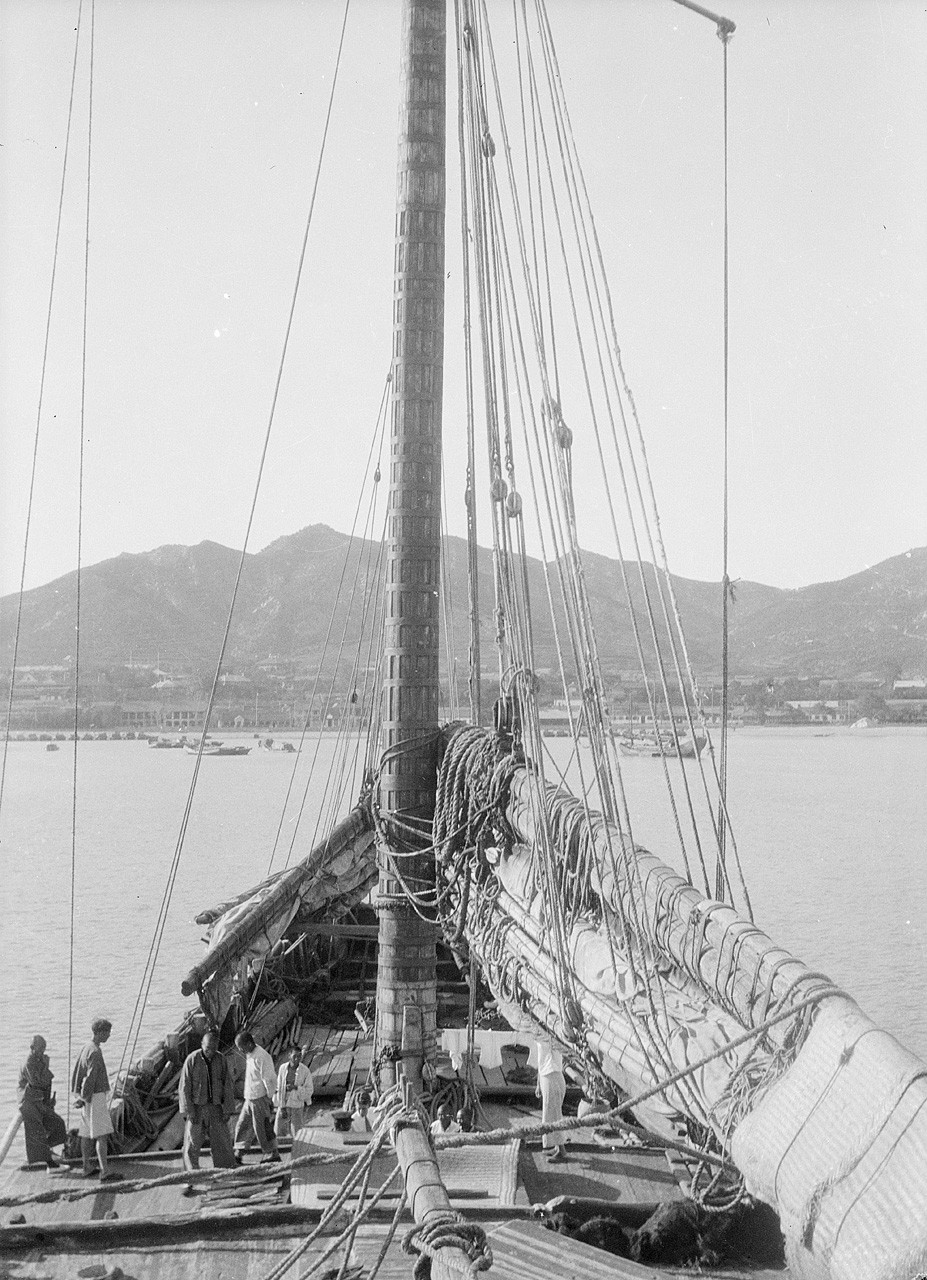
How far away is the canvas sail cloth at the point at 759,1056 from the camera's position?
2.39 meters

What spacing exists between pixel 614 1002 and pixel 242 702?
10975cm

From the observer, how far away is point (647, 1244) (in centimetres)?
452

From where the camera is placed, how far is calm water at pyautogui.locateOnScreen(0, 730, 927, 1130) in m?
22.1

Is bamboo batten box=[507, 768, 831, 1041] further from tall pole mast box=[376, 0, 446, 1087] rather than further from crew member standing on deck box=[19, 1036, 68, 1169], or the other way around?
crew member standing on deck box=[19, 1036, 68, 1169]

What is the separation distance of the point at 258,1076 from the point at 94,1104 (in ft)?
3.65

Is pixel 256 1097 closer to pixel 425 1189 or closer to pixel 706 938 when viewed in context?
pixel 425 1189

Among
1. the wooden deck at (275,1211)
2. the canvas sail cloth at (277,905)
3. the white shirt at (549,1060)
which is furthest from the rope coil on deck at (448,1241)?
the canvas sail cloth at (277,905)

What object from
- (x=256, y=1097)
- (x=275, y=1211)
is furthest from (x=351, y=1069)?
(x=275, y=1211)

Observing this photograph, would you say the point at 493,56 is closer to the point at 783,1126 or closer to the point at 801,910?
the point at 783,1126

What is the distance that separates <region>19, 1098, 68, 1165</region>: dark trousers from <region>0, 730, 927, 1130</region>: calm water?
328 inches

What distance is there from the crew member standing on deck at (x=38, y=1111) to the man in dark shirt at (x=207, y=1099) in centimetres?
82

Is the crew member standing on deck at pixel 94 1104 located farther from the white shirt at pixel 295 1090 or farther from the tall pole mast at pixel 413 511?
the tall pole mast at pixel 413 511

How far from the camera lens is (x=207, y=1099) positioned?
21.7ft

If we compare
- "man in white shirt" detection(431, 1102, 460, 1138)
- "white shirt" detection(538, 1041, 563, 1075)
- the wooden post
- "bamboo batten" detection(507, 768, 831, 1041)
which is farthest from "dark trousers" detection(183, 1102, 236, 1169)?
"bamboo batten" detection(507, 768, 831, 1041)
